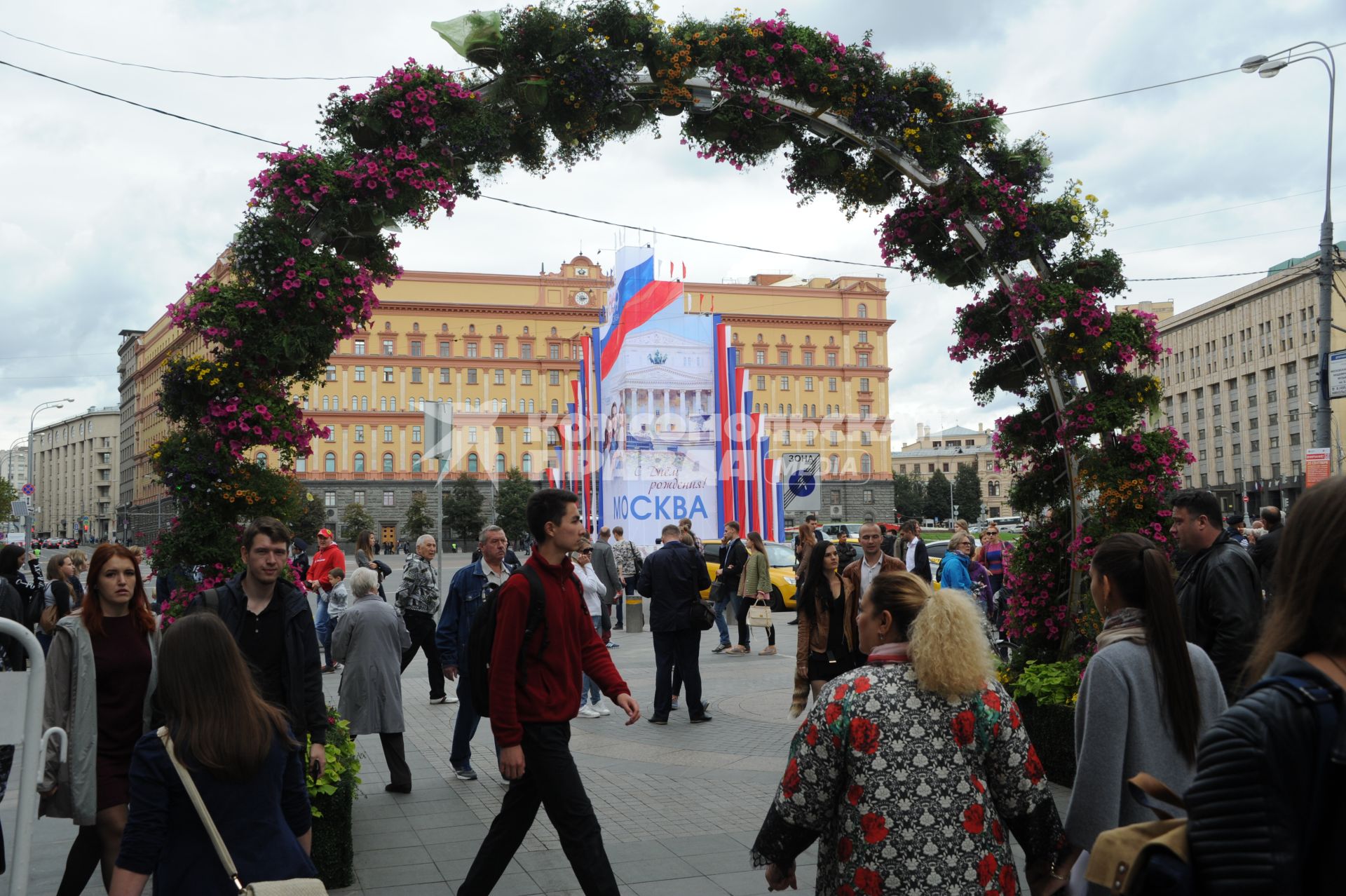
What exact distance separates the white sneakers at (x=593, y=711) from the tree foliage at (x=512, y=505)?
69.3 meters

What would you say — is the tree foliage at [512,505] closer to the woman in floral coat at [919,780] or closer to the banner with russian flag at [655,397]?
the banner with russian flag at [655,397]

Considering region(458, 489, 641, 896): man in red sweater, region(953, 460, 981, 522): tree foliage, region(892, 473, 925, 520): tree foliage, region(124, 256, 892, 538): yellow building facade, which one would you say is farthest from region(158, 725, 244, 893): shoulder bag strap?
region(953, 460, 981, 522): tree foliage

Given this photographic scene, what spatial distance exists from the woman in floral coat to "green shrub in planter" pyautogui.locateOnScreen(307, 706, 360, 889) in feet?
11.0

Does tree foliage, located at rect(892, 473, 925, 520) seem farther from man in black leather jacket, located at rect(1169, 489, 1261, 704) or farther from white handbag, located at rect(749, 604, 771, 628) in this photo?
man in black leather jacket, located at rect(1169, 489, 1261, 704)

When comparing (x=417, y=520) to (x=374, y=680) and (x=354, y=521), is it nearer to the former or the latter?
(x=354, y=521)

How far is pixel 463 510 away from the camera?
85.7m

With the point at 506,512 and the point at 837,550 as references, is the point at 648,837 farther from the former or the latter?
the point at 506,512

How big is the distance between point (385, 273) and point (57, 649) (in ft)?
16.3

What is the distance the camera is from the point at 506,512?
276ft

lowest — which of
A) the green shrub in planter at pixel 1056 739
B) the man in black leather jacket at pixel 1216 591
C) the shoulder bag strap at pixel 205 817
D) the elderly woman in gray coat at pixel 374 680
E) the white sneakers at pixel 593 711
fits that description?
the white sneakers at pixel 593 711

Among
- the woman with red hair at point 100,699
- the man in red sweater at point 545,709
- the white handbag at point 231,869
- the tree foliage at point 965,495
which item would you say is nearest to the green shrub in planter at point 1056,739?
the man in red sweater at point 545,709

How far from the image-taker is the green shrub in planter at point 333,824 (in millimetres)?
5746

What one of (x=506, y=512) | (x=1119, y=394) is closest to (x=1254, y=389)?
(x=506, y=512)

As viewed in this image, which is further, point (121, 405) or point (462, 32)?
point (121, 405)
